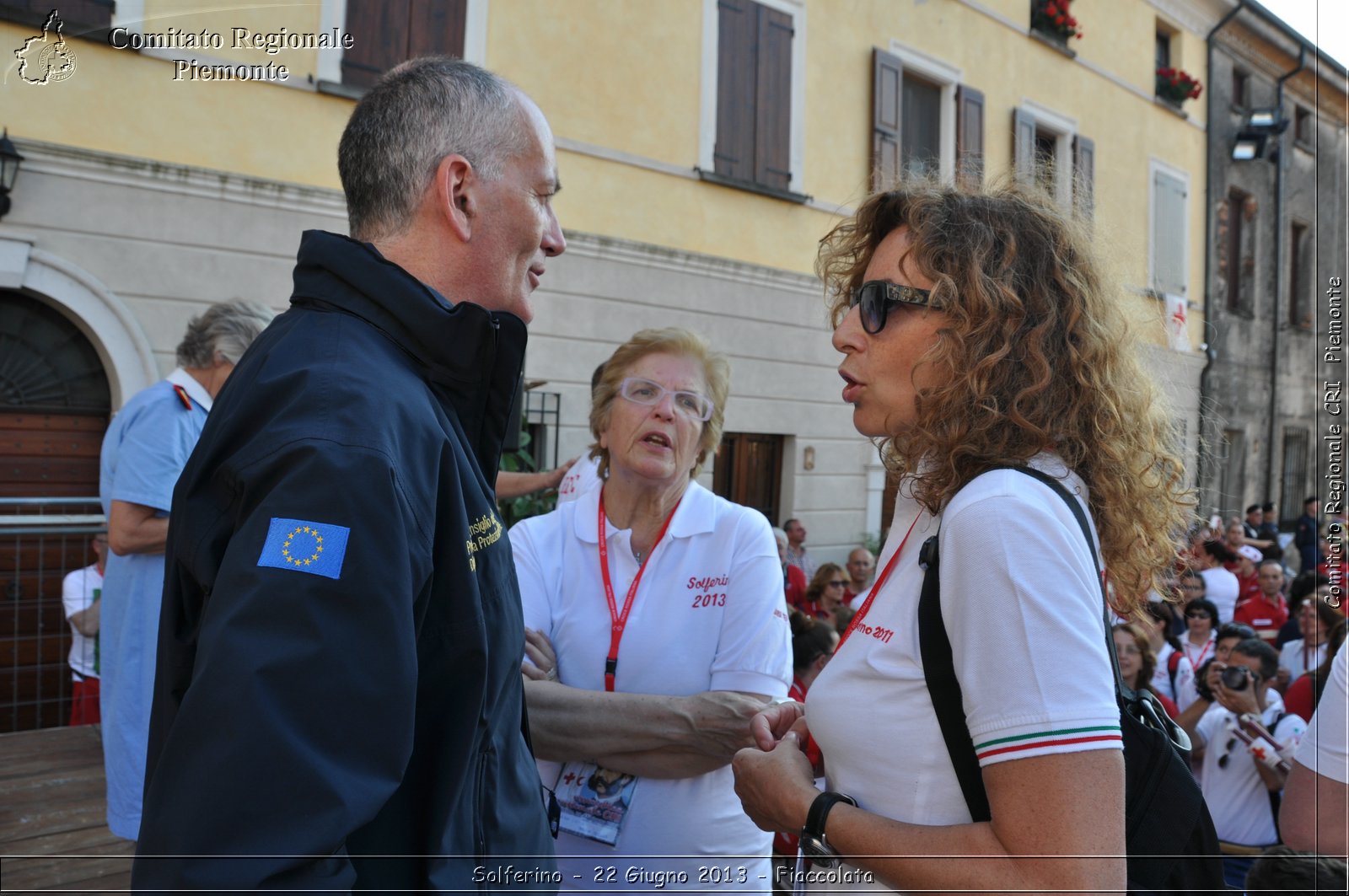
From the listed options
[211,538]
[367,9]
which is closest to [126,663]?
[211,538]

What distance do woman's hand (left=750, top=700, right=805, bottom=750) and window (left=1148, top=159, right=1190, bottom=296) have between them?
46.8 feet

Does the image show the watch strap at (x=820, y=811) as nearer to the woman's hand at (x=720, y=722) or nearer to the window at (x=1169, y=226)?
the woman's hand at (x=720, y=722)

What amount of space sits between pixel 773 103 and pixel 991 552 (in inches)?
400

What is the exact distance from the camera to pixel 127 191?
6.43m

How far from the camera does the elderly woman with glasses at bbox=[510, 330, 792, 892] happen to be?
2213mm

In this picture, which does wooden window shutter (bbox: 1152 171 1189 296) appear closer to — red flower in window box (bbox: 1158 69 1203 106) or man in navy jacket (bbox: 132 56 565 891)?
red flower in window box (bbox: 1158 69 1203 106)

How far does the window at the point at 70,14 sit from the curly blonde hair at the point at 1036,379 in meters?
6.40

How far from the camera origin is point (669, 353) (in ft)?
8.94

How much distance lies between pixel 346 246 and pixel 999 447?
100cm

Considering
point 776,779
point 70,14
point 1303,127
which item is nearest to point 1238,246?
A: point 1303,127

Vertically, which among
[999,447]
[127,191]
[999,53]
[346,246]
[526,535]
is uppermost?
[999,53]

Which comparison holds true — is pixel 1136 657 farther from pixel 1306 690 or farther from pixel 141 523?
pixel 141 523

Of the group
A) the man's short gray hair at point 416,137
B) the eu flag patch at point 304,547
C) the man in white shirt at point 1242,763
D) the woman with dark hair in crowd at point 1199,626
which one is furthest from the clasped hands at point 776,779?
the woman with dark hair in crowd at point 1199,626

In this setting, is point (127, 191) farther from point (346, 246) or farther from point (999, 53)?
point (999, 53)
